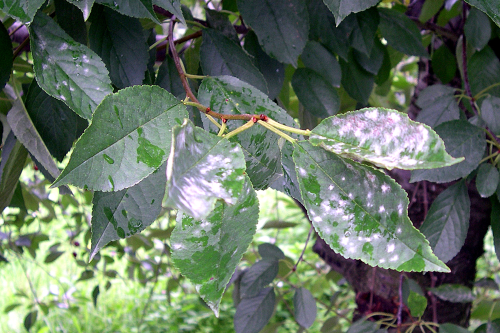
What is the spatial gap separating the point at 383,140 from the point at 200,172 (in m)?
0.14

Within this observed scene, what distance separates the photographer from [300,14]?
580 millimetres

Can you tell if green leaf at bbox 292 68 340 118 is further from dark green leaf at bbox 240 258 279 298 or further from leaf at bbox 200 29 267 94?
dark green leaf at bbox 240 258 279 298

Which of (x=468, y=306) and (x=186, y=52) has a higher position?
(x=186, y=52)

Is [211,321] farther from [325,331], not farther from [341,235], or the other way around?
[341,235]

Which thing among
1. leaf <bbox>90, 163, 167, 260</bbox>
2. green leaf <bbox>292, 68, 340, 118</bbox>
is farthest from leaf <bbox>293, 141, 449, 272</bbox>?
green leaf <bbox>292, 68, 340, 118</bbox>

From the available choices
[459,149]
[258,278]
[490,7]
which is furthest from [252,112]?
[258,278]

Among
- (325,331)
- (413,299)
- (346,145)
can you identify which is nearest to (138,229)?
(346,145)

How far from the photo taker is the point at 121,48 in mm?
510

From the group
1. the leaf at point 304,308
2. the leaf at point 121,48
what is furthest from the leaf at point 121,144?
the leaf at point 304,308

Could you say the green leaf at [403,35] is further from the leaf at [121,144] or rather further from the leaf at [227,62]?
the leaf at [121,144]

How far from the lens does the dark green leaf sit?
1.00 meters

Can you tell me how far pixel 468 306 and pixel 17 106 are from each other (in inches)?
52.0

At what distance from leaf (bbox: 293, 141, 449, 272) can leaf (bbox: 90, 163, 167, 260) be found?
17cm

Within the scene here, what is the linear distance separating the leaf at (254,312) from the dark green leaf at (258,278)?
0.08 ft
